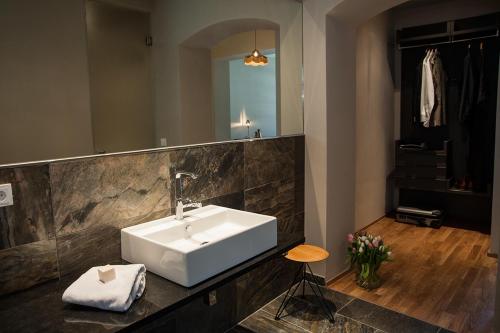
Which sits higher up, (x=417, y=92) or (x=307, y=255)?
(x=417, y=92)

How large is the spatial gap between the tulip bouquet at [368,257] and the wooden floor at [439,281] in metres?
0.09

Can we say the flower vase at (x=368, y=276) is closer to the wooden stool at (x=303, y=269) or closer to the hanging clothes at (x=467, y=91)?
the wooden stool at (x=303, y=269)

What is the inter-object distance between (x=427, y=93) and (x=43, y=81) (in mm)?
4239

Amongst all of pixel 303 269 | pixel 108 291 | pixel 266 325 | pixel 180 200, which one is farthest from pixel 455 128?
pixel 108 291

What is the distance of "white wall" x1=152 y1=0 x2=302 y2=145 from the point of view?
86.6 inches

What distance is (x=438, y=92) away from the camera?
4578 mm

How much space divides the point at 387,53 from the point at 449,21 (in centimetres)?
75

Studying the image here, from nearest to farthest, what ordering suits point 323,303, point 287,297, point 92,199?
point 92,199 < point 323,303 < point 287,297

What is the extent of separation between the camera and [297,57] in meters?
3.05

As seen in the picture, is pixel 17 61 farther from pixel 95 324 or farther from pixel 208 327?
pixel 208 327

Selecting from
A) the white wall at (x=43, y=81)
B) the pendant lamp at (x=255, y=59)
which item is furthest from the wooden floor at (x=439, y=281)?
the white wall at (x=43, y=81)

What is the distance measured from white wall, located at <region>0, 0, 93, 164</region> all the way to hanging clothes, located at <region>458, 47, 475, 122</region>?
4.16 meters

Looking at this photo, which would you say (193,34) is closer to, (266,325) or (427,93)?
(266,325)

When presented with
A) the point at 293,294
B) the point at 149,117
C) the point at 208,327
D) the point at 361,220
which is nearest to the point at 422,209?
the point at 361,220
